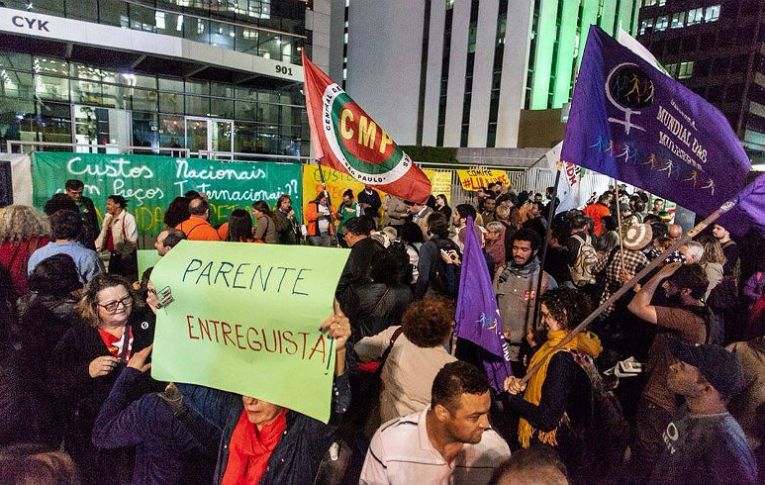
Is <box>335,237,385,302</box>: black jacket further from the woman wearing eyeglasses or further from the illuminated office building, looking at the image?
the illuminated office building

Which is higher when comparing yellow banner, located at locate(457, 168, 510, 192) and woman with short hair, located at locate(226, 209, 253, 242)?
yellow banner, located at locate(457, 168, 510, 192)

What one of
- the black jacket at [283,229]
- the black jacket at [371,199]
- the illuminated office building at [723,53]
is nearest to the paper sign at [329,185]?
the black jacket at [371,199]

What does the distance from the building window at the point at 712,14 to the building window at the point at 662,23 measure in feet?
17.0

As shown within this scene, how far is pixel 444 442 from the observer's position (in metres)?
2.06

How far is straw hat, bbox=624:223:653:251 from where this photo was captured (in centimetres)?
498

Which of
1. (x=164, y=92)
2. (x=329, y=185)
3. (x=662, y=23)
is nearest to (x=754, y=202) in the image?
(x=329, y=185)

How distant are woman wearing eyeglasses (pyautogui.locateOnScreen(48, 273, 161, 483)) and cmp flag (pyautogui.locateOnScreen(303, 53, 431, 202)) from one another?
2203 millimetres

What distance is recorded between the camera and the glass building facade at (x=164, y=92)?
49.3 ft

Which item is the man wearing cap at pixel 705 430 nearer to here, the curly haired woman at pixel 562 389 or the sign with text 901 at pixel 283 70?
the curly haired woman at pixel 562 389

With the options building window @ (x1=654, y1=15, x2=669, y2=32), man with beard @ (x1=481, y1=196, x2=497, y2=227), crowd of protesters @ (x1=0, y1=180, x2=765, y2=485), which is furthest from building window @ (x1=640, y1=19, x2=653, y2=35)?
crowd of protesters @ (x1=0, y1=180, x2=765, y2=485)

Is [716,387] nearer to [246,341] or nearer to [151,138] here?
[246,341]

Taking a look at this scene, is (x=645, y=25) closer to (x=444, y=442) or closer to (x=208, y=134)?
(x=208, y=134)

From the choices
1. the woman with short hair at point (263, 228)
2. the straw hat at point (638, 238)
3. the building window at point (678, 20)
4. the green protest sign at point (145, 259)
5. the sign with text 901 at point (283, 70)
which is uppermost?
the building window at point (678, 20)

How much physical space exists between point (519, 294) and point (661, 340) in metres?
1.13
